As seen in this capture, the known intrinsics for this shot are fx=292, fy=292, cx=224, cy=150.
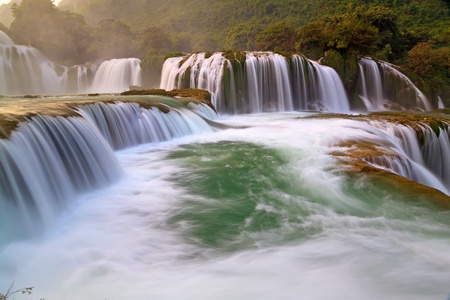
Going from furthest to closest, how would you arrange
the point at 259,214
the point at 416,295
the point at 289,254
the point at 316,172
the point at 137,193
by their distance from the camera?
the point at 316,172 < the point at 137,193 < the point at 259,214 < the point at 289,254 < the point at 416,295

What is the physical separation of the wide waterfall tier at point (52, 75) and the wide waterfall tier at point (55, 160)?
51.7 ft

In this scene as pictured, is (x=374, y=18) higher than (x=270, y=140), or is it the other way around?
(x=374, y=18)

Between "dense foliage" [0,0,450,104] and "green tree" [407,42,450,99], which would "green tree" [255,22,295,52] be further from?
"green tree" [407,42,450,99]

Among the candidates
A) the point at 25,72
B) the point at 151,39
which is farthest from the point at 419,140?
the point at 151,39

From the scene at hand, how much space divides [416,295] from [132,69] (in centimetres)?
2337

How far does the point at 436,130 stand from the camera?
26.5 feet

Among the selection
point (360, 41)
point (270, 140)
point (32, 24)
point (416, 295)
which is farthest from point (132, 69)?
point (416, 295)

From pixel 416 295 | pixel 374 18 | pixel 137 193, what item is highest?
pixel 374 18

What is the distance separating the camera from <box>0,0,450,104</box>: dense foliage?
18766mm

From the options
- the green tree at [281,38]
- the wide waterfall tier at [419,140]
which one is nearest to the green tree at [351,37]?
the green tree at [281,38]

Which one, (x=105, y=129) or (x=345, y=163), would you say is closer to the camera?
(x=345, y=163)

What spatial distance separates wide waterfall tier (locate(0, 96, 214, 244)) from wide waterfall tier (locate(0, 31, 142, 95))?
15756 mm

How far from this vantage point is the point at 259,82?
50.4ft

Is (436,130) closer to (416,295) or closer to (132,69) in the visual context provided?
(416,295)
